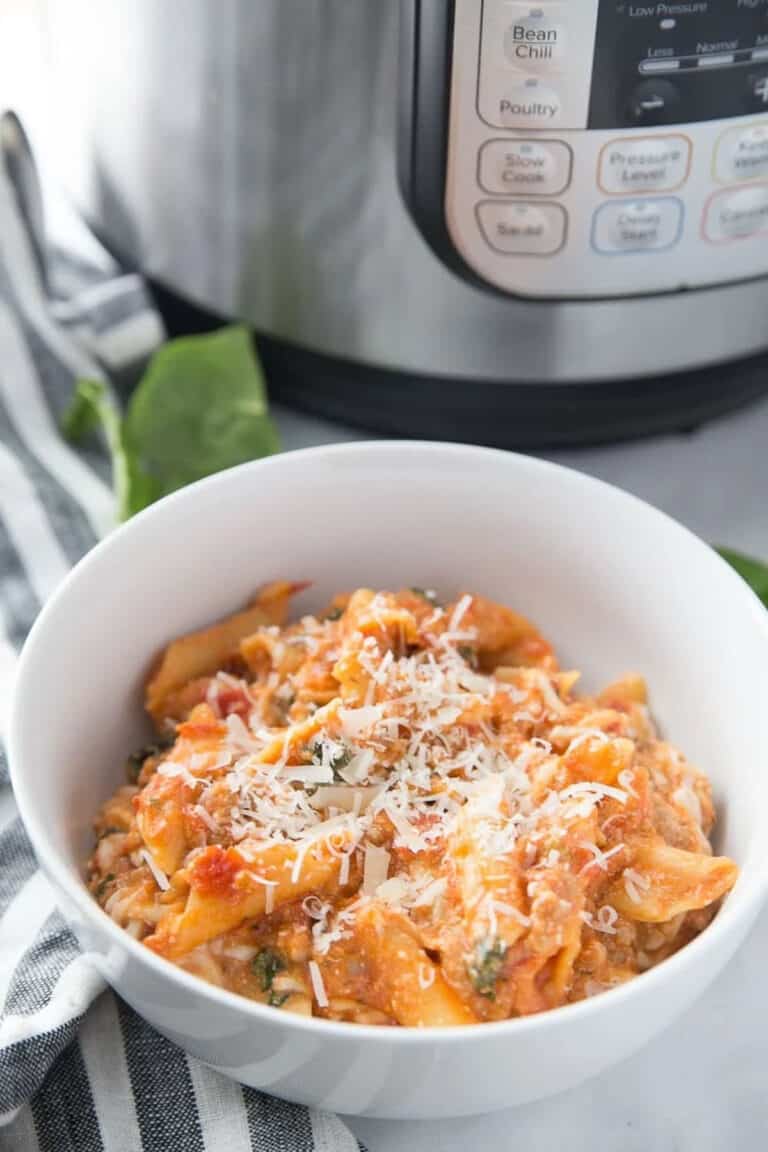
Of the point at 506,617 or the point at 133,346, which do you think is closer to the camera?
the point at 506,617

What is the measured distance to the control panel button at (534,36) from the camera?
1012mm

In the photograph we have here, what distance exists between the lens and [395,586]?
1151 mm

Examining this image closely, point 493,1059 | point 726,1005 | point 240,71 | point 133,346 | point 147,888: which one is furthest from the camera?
point 133,346

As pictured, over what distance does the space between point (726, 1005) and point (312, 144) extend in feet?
2.30

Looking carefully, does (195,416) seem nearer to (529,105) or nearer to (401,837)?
(529,105)

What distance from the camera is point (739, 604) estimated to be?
3.22 feet

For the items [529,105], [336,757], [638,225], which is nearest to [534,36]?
[529,105]

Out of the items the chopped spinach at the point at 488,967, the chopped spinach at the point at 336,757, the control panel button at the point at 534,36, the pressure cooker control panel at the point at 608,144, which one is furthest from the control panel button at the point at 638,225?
the chopped spinach at the point at 488,967

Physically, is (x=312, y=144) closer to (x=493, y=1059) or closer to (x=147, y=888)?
(x=147, y=888)

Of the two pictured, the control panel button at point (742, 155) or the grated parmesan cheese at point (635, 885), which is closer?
the grated parmesan cheese at point (635, 885)

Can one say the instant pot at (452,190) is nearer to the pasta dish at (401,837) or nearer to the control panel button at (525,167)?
the control panel button at (525,167)

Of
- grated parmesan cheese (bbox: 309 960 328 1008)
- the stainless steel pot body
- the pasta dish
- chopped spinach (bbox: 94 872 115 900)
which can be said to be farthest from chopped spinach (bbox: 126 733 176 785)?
the stainless steel pot body

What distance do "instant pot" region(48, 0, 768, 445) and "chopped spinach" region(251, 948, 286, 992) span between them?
57 centimetres

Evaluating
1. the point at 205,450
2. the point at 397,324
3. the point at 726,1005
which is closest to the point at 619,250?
the point at 397,324
